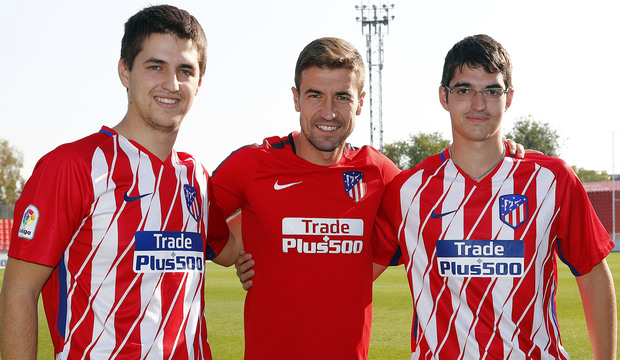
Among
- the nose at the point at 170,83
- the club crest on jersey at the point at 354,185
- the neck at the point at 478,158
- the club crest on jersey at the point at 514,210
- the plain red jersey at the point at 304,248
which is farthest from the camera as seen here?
the club crest on jersey at the point at 354,185

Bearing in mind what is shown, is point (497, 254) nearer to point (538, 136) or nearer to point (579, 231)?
point (579, 231)

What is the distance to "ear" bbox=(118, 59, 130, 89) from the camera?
2666mm

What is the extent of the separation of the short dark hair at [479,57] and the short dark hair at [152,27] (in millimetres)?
1297

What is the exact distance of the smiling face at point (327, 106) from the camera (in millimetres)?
3230

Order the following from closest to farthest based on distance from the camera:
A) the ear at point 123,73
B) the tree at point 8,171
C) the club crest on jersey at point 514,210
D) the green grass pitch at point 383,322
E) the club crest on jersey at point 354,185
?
the ear at point 123,73
the club crest on jersey at point 514,210
the club crest on jersey at point 354,185
the green grass pitch at point 383,322
the tree at point 8,171

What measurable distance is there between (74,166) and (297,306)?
140 centimetres

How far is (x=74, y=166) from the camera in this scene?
2.30 metres

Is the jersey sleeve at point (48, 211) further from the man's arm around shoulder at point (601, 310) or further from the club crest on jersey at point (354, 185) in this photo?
the man's arm around shoulder at point (601, 310)

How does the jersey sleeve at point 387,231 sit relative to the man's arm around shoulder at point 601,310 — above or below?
above

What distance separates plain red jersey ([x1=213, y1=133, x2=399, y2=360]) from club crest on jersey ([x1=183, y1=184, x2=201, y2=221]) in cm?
64

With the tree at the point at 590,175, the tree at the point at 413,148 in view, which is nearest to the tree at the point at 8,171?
the tree at the point at 413,148

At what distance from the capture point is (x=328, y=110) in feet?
10.5

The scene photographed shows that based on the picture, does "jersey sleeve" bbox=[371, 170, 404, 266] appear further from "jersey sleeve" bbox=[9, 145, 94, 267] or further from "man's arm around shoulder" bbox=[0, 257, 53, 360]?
"man's arm around shoulder" bbox=[0, 257, 53, 360]

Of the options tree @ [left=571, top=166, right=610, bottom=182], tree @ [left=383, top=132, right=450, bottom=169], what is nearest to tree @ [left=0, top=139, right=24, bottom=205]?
tree @ [left=383, top=132, right=450, bottom=169]
